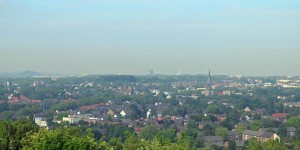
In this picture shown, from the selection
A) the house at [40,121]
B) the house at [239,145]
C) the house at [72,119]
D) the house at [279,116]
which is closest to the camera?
the house at [239,145]

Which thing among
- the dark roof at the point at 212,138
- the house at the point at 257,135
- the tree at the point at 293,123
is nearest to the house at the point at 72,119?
the dark roof at the point at 212,138

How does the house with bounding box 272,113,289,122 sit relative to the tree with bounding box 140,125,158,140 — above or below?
below

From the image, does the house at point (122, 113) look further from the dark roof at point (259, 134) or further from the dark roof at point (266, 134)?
the dark roof at point (266, 134)

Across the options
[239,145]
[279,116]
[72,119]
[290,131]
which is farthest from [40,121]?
[279,116]

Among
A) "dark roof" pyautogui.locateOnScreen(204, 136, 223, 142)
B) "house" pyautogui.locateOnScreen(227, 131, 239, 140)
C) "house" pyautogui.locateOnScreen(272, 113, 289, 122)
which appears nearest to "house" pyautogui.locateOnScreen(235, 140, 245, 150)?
"dark roof" pyautogui.locateOnScreen(204, 136, 223, 142)

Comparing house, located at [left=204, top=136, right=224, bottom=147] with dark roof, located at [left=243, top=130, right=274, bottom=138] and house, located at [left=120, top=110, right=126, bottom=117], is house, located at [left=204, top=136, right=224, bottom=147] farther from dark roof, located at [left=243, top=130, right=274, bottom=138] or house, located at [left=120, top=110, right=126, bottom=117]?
house, located at [left=120, top=110, right=126, bottom=117]

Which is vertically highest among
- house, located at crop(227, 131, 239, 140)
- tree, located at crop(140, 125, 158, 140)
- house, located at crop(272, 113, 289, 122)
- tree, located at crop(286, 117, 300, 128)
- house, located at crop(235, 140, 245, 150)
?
tree, located at crop(140, 125, 158, 140)

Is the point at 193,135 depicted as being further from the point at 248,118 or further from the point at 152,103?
the point at 152,103

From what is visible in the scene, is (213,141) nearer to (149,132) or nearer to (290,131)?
(149,132)

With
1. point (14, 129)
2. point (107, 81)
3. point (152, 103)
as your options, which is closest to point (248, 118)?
point (152, 103)
